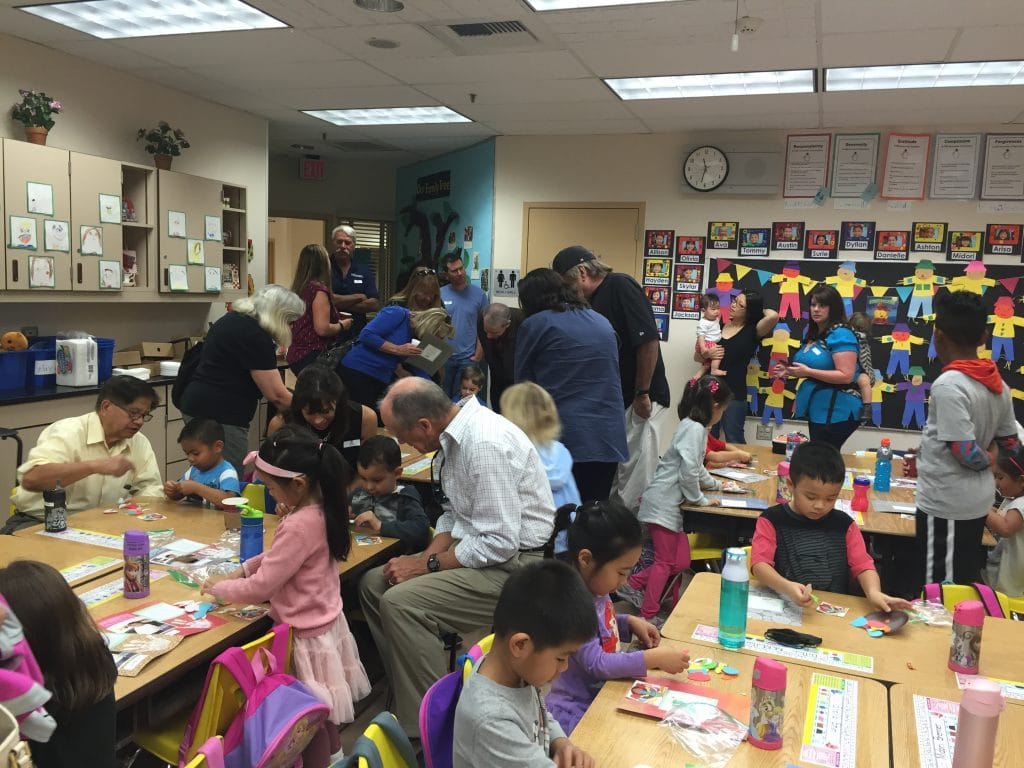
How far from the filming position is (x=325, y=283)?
223 inches

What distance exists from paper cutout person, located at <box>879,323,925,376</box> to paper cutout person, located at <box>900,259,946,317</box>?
0.14 m

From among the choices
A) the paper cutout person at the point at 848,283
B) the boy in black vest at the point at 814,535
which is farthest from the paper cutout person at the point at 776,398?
the boy in black vest at the point at 814,535

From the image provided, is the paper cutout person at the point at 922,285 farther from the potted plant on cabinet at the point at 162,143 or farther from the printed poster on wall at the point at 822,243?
the potted plant on cabinet at the point at 162,143

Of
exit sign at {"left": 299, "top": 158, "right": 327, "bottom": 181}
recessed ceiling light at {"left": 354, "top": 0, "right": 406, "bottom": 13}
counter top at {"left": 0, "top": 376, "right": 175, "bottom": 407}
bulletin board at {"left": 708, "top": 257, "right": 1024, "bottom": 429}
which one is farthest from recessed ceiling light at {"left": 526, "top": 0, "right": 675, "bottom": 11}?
exit sign at {"left": 299, "top": 158, "right": 327, "bottom": 181}

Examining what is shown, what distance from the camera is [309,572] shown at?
2.39 metres

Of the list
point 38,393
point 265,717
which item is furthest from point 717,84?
point 265,717

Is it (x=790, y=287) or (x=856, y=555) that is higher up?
(x=790, y=287)

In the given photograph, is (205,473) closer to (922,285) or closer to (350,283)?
(350,283)

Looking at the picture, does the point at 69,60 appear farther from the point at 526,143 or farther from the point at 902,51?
the point at 902,51

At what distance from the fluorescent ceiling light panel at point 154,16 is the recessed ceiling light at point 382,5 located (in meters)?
0.60

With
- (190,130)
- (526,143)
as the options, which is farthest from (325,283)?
(526,143)

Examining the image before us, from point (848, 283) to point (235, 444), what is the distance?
499 centimetres

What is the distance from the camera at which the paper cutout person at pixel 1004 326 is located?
6145 millimetres

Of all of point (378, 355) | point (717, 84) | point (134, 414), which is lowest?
point (134, 414)
